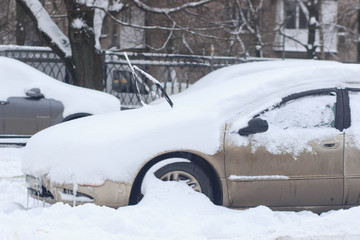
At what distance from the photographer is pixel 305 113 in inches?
227

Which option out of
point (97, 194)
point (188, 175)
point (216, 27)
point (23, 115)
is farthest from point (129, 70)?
point (97, 194)

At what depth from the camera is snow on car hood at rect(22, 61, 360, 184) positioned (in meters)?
5.39

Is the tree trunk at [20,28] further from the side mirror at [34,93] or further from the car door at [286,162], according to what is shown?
the car door at [286,162]

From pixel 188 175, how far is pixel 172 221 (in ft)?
2.09

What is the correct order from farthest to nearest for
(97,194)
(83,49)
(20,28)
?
1. (20,28)
2. (83,49)
3. (97,194)

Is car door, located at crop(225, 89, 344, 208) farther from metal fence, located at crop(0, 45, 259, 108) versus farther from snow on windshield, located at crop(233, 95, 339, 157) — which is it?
metal fence, located at crop(0, 45, 259, 108)

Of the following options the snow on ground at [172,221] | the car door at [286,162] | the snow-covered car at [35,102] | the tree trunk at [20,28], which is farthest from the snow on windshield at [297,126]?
the tree trunk at [20,28]

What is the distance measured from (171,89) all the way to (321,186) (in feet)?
37.4

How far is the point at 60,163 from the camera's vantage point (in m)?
5.48

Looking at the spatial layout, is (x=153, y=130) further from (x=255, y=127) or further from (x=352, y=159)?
(x=352, y=159)

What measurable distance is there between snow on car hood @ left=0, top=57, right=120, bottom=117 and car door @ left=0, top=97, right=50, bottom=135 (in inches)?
7.8

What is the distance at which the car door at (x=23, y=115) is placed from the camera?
10.9 meters

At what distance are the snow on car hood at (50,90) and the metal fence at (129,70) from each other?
3.87 m

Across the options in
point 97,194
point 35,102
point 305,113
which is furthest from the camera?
point 35,102
